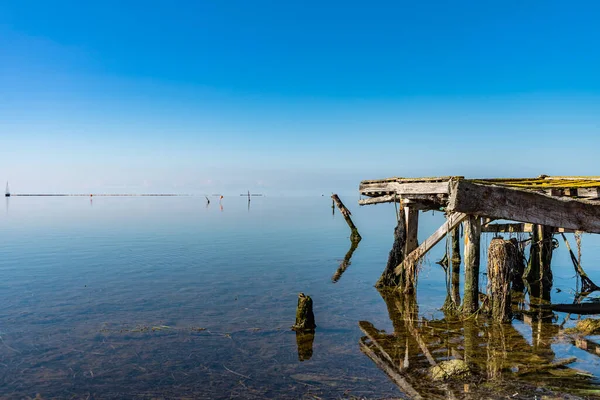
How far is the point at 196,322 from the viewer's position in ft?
40.6

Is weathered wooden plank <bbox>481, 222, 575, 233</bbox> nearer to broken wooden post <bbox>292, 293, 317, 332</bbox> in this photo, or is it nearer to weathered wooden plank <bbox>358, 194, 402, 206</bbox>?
weathered wooden plank <bbox>358, 194, 402, 206</bbox>

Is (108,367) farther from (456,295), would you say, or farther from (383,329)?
(456,295)

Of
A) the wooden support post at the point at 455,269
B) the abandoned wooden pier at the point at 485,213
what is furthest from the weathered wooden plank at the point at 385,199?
the wooden support post at the point at 455,269

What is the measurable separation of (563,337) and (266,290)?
9.54 metres

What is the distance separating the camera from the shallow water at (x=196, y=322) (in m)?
8.30

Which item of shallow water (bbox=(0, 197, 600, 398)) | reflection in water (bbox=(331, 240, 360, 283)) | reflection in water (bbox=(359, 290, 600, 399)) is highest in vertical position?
reflection in water (bbox=(359, 290, 600, 399))

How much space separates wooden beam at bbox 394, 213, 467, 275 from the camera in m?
11.2

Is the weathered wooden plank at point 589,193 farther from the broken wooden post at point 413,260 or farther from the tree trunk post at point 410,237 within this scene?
the tree trunk post at point 410,237

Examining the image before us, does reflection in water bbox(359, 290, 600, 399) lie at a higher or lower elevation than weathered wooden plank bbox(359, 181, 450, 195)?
lower

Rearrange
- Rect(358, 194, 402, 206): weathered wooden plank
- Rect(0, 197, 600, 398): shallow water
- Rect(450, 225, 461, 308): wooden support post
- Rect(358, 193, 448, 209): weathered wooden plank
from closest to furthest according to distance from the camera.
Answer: Rect(0, 197, 600, 398): shallow water < Rect(358, 193, 448, 209): weathered wooden plank < Rect(358, 194, 402, 206): weathered wooden plank < Rect(450, 225, 461, 308): wooden support post

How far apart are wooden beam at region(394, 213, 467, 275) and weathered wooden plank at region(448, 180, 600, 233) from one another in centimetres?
414

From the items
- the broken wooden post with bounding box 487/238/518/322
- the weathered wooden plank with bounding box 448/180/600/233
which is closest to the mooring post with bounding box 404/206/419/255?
the broken wooden post with bounding box 487/238/518/322

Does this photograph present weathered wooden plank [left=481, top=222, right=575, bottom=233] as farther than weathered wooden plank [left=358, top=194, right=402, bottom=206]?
Yes

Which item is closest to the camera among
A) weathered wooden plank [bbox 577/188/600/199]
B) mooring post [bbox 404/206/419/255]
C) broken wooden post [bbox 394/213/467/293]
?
weathered wooden plank [bbox 577/188/600/199]
